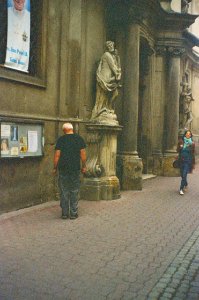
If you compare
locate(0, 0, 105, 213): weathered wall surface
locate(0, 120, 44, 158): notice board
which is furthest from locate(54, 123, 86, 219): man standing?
locate(0, 0, 105, 213): weathered wall surface

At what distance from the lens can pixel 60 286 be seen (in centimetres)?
416

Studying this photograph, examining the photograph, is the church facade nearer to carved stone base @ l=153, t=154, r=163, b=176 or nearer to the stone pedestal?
the stone pedestal

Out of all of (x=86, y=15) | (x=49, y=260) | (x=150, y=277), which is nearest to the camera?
(x=150, y=277)

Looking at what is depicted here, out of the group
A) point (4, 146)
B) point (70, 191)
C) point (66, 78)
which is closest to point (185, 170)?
point (66, 78)

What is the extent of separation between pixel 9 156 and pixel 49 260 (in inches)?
128

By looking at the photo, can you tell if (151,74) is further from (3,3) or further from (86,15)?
(3,3)

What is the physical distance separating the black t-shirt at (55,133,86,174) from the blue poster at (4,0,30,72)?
1.82 metres

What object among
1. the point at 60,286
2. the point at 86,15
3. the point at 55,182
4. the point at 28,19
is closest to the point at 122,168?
the point at 55,182

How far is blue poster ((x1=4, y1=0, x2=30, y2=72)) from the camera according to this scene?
26.4 feet

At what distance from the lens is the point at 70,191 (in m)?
7.64

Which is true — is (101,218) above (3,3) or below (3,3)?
below

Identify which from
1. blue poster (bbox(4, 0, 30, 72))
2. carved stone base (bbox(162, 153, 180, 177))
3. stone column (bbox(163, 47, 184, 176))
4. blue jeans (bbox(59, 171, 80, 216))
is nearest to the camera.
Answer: blue jeans (bbox(59, 171, 80, 216))

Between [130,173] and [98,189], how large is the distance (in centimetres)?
228

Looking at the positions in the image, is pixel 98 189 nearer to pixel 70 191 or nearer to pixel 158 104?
pixel 70 191
